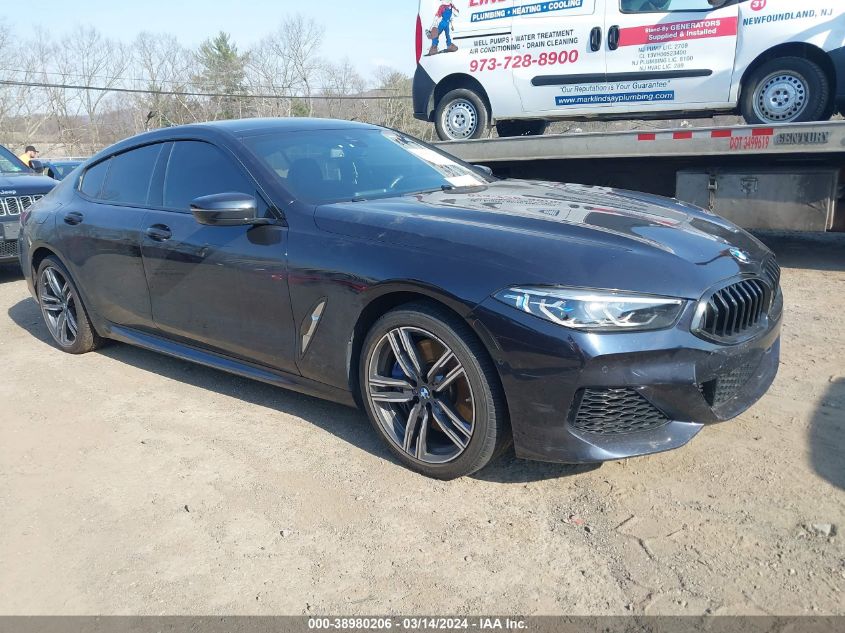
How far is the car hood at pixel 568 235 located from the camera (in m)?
2.72

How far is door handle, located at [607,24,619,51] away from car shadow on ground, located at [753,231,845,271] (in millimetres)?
2626

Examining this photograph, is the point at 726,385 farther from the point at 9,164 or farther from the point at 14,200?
the point at 9,164

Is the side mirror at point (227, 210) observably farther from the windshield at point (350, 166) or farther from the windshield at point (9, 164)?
the windshield at point (9, 164)

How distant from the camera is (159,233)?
13.6ft

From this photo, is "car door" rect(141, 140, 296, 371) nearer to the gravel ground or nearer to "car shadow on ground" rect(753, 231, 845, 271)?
the gravel ground

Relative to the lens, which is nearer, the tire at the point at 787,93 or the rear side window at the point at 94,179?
the rear side window at the point at 94,179

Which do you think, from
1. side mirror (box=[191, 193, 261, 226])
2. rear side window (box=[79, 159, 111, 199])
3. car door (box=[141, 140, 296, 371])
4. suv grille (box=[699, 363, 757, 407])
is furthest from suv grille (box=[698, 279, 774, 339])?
rear side window (box=[79, 159, 111, 199])

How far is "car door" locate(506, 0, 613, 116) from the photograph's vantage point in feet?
25.8

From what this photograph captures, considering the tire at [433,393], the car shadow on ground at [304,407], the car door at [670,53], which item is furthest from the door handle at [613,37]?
the tire at [433,393]

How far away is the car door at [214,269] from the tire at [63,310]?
110cm

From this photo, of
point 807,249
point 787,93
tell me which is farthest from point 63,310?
point 807,249

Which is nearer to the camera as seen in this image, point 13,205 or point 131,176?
point 131,176

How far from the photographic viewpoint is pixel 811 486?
2908 millimetres

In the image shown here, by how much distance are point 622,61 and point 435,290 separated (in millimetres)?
5897
